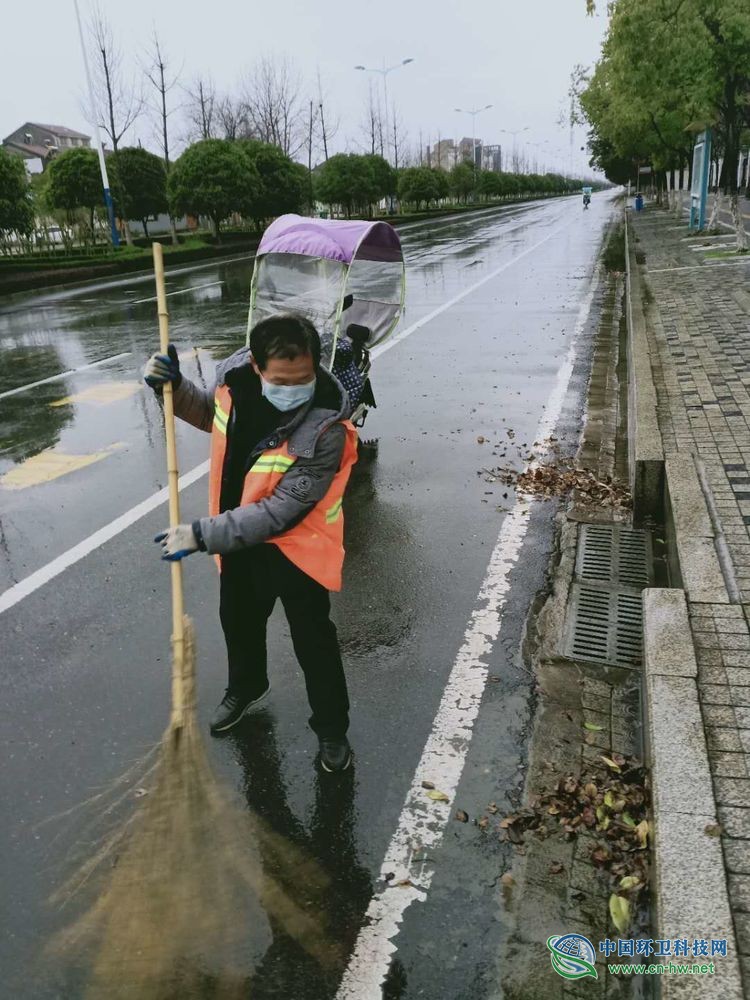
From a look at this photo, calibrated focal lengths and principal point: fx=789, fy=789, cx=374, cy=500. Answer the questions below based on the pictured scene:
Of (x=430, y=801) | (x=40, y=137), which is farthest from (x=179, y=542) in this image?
(x=40, y=137)

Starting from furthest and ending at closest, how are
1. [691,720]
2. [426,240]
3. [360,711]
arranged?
[426,240] → [360,711] → [691,720]

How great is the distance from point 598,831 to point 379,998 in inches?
39.1

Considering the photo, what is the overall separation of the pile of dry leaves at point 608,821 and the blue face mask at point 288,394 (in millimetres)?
1699

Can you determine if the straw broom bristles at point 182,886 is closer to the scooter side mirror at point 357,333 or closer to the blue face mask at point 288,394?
the blue face mask at point 288,394

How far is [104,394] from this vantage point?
9805mm

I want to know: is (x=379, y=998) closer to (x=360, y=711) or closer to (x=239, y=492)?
(x=360, y=711)

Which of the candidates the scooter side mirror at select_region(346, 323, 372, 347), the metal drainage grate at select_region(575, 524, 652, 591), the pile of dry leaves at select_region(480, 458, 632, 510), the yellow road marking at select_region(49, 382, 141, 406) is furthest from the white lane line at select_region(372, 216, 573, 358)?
the metal drainage grate at select_region(575, 524, 652, 591)

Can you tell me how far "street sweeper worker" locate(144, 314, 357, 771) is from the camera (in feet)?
9.20

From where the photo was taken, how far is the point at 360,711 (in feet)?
11.9

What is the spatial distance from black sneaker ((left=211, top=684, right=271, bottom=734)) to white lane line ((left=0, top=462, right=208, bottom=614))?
6.09 ft

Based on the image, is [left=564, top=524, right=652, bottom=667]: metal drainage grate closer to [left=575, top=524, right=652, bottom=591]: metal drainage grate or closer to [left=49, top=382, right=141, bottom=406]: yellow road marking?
[left=575, top=524, right=652, bottom=591]: metal drainage grate

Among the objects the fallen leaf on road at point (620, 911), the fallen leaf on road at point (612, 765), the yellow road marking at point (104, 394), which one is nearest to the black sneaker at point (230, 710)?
the fallen leaf on road at point (612, 765)

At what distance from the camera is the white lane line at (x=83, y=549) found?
15.8 ft

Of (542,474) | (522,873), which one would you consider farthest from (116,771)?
(542,474)
